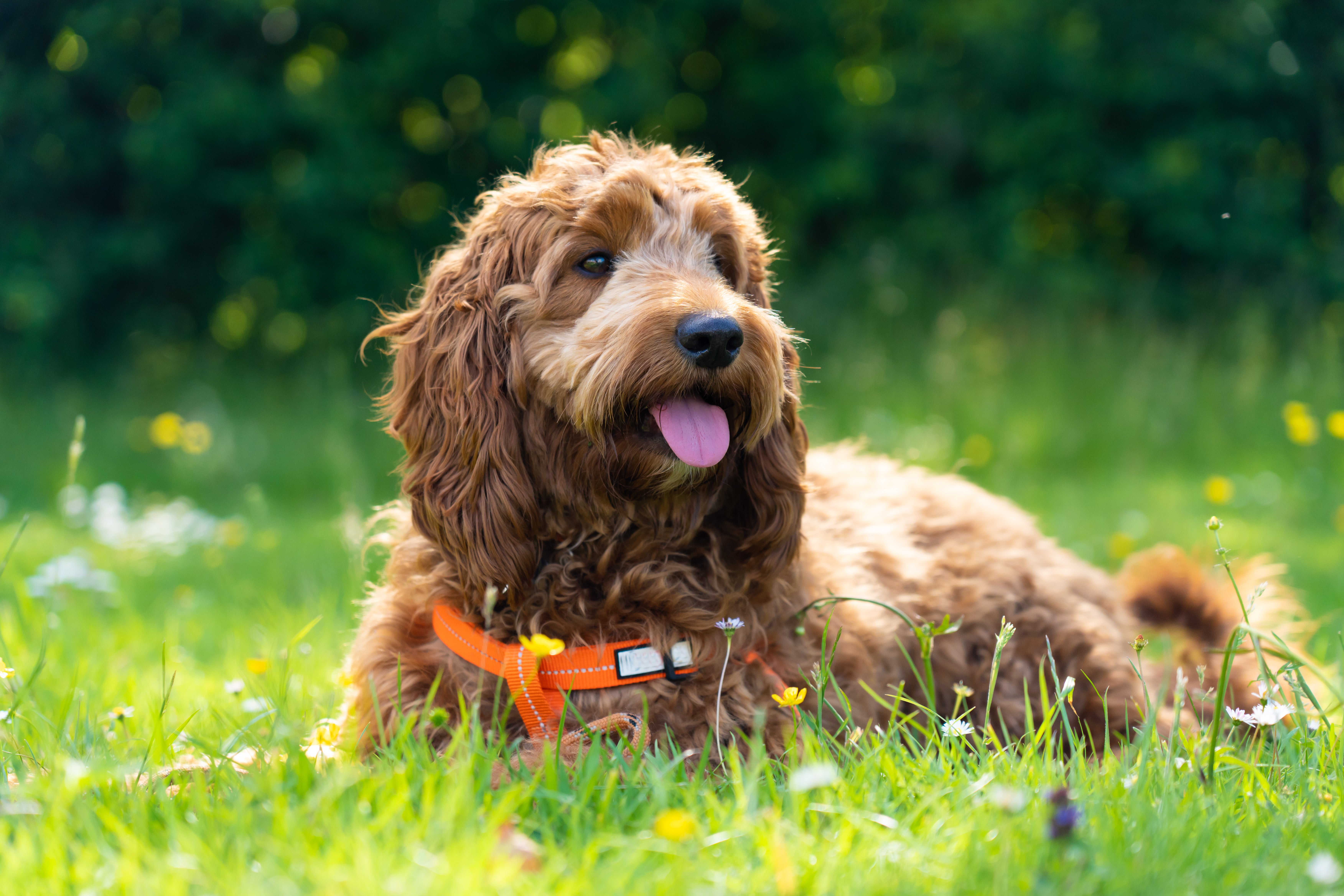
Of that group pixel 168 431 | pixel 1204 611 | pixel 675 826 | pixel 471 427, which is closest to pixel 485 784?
pixel 675 826

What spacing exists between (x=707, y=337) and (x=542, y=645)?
763 mm

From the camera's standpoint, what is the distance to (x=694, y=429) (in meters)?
2.49

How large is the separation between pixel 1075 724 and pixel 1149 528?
112 inches

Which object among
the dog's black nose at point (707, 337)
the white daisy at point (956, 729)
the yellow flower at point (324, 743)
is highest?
the dog's black nose at point (707, 337)

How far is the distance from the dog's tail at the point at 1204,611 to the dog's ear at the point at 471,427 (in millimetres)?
2072

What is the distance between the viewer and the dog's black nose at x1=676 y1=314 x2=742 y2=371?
2.38 meters

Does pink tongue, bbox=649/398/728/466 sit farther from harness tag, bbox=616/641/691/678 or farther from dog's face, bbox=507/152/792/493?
harness tag, bbox=616/641/691/678

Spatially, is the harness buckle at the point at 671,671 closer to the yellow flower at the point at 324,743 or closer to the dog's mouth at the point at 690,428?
the dog's mouth at the point at 690,428

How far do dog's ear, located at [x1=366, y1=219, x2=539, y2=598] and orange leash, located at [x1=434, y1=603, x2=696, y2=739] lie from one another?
153 mm

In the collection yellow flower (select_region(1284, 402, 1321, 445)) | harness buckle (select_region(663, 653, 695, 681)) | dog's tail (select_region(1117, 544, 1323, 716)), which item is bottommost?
dog's tail (select_region(1117, 544, 1323, 716))

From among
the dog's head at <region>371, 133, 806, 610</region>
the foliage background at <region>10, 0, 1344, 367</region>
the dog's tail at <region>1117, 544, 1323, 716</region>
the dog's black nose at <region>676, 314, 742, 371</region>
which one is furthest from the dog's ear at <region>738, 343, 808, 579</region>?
the foliage background at <region>10, 0, 1344, 367</region>

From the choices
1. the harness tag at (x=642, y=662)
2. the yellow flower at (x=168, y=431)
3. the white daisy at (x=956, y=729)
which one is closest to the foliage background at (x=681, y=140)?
the yellow flower at (x=168, y=431)

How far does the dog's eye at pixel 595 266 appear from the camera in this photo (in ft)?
8.73

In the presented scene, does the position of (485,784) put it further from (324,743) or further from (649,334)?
(649,334)
